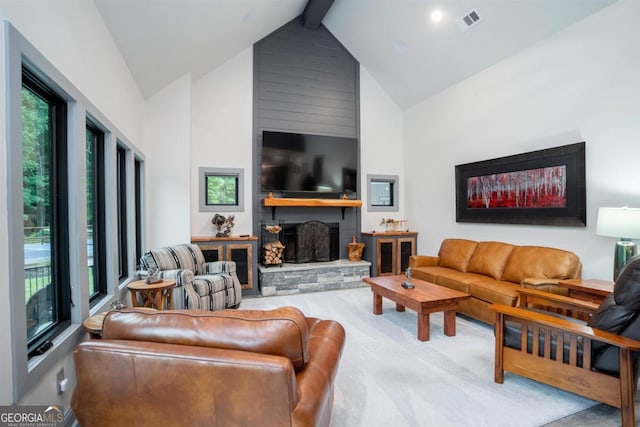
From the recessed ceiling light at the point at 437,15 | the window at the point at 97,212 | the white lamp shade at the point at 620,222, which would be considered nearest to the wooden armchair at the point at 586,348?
the white lamp shade at the point at 620,222

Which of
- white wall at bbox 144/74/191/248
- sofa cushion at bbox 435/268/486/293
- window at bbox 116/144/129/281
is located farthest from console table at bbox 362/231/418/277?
window at bbox 116/144/129/281

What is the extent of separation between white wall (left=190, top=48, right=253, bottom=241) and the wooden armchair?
425 cm

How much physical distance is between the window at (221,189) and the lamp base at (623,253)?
495 centimetres

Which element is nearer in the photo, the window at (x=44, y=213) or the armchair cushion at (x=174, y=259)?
the window at (x=44, y=213)

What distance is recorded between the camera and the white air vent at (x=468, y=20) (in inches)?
165

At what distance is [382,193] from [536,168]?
9.62ft

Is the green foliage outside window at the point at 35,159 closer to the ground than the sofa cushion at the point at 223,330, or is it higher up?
higher up

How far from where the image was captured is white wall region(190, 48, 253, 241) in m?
5.25

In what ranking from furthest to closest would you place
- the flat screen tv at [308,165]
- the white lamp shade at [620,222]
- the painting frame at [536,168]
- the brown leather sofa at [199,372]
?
the flat screen tv at [308,165] < the painting frame at [536,168] < the white lamp shade at [620,222] < the brown leather sofa at [199,372]

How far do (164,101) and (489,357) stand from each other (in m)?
5.36

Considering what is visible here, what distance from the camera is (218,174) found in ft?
17.7

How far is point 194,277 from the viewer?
375cm

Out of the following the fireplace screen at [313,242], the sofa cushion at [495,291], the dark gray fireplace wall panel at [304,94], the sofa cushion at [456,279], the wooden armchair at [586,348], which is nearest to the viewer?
the wooden armchair at [586,348]

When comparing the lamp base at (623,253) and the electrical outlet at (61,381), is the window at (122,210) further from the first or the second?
the lamp base at (623,253)
